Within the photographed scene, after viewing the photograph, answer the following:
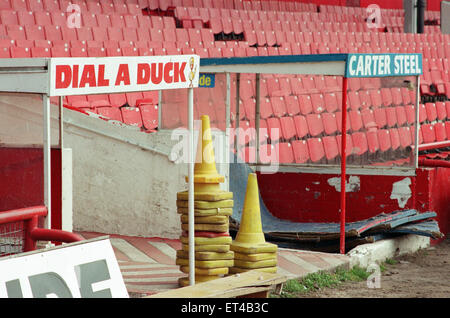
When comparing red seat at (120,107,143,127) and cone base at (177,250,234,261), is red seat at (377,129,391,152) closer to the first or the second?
red seat at (120,107,143,127)

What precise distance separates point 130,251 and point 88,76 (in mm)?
3229

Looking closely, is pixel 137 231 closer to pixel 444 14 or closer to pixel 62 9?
pixel 62 9

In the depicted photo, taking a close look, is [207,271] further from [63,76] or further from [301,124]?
[301,124]

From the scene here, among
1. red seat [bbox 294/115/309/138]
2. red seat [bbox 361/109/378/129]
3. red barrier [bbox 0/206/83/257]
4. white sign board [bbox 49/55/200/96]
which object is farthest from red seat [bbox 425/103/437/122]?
red barrier [bbox 0/206/83/257]

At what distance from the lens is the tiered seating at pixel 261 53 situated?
1030cm

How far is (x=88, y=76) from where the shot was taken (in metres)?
5.52

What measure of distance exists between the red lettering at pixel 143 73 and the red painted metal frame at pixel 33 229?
1.14 meters

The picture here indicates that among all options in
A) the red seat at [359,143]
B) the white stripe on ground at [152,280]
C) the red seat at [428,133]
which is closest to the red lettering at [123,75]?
the white stripe on ground at [152,280]

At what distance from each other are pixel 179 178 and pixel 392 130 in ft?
9.57

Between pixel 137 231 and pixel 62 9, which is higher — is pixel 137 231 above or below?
below

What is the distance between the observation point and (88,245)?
16.1 ft

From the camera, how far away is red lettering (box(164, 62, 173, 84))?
20.3 feet

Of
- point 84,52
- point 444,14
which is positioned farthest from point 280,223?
point 444,14

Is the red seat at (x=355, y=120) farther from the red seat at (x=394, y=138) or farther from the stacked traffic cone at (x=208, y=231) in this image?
the stacked traffic cone at (x=208, y=231)
